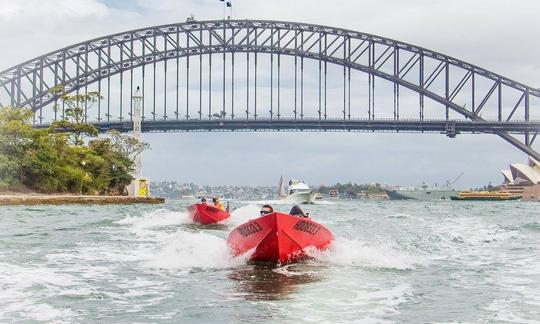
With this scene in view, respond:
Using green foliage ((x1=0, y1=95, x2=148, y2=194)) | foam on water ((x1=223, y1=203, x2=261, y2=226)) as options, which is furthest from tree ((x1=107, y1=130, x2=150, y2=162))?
foam on water ((x1=223, y1=203, x2=261, y2=226))

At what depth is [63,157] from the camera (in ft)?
237

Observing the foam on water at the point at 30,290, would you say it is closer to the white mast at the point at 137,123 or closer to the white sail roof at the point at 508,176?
the white mast at the point at 137,123

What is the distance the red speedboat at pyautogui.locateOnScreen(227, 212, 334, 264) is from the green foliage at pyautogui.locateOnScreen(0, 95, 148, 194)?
4918 centimetres

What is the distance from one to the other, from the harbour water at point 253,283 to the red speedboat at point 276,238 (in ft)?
1.11

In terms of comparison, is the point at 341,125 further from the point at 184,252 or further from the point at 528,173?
the point at 184,252

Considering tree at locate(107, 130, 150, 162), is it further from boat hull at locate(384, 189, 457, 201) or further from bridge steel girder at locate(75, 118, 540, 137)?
boat hull at locate(384, 189, 457, 201)

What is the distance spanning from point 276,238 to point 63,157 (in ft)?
196

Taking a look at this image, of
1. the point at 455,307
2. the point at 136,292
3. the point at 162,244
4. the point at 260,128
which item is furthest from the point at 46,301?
the point at 260,128

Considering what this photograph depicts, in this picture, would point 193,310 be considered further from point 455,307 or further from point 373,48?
point 373,48

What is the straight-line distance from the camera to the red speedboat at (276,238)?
53.5 ft

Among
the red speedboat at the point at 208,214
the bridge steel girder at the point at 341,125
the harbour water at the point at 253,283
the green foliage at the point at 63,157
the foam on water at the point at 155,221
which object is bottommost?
the harbour water at the point at 253,283

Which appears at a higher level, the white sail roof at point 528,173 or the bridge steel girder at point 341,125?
the bridge steel girder at point 341,125

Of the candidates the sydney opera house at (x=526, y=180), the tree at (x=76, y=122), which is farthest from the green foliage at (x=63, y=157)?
the sydney opera house at (x=526, y=180)

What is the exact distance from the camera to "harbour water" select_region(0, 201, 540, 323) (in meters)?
11.0
